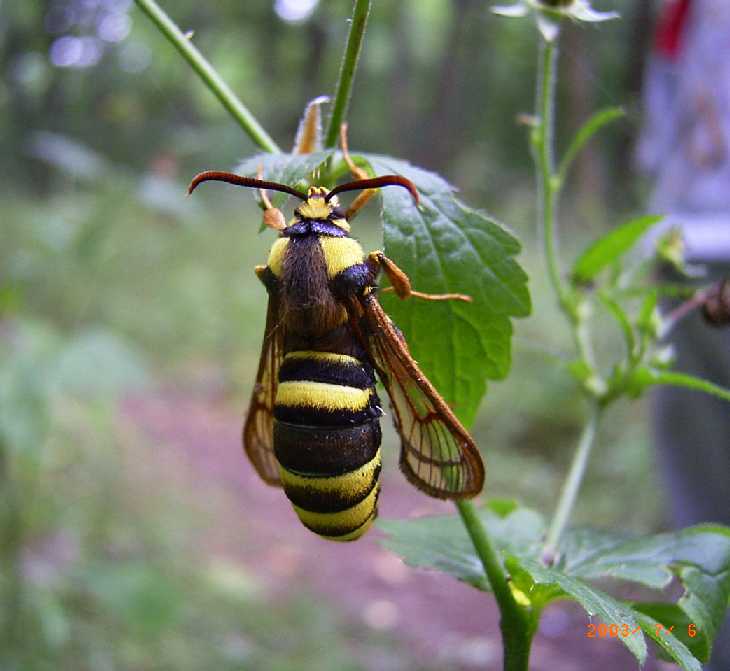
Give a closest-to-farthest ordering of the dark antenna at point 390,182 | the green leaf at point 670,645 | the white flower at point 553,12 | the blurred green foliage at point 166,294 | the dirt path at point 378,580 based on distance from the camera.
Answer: the green leaf at point 670,645 → the dark antenna at point 390,182 → the white flower at point 553,12 → the blurred green foliage at point 166,294 → the dirt path at point 378,580

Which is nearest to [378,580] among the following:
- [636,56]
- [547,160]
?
[547,160]

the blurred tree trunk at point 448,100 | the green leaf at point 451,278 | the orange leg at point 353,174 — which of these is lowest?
the green leaf at point 451,278

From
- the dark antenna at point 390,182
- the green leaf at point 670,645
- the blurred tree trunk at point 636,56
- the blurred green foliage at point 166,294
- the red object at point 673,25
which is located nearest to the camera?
the green leaf at point 670,645

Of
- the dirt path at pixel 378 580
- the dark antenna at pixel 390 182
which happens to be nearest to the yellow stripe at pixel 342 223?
the dark antenna at pixel 390 182

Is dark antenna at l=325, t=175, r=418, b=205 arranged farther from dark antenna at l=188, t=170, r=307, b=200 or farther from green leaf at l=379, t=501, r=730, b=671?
green leaf at l=379, t=501, r=730, b=671

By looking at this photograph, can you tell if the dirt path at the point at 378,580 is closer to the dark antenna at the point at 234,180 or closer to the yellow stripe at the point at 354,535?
the yellow stripe at the point at 354,535

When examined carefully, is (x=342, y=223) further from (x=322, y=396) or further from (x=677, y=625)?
(x=677, y=625)

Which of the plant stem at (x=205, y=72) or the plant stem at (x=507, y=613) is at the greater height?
the plant stem at (x=205, y=72)
